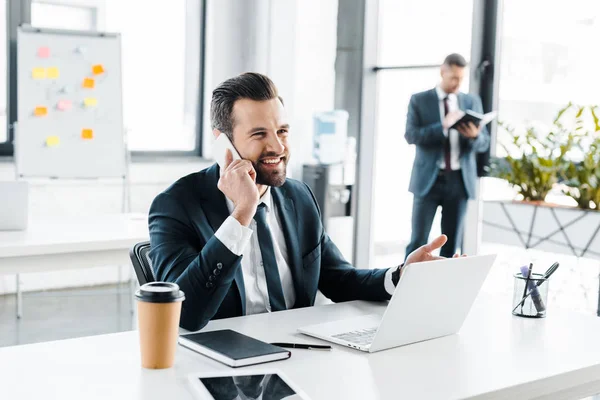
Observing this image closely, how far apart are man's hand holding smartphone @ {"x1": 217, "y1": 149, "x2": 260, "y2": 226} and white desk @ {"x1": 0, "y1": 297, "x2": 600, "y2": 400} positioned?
0.83 ft

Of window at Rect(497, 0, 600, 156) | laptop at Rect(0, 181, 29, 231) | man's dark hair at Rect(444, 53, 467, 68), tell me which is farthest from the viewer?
man's dark hair at Rect(444, 53, 467, 68)

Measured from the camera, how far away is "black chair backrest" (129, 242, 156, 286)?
1.92 meters

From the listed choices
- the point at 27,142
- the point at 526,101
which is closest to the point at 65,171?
the point at 27,142

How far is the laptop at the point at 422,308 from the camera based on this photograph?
4.78ft

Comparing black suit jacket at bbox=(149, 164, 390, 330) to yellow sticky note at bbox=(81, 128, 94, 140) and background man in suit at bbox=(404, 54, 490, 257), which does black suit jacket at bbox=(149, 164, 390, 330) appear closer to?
background man in suit at bbox=(404, 54, 490, 257)

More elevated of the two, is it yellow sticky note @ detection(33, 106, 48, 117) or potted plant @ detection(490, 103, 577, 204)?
yellow sticky note @ detection(33, 106, 48, 117)

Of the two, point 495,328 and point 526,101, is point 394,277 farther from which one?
point 526,101

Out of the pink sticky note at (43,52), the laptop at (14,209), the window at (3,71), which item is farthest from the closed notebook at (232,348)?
the window at (3,71)

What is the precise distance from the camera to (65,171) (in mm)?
4898

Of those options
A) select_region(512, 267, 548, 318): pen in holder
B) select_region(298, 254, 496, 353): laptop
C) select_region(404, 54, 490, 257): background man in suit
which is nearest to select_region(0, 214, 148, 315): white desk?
select_region(298, 254, 496, 353): laptop

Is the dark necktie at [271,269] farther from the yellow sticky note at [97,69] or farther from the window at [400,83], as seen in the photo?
the window at [400,83]

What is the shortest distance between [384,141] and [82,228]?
9.55ft

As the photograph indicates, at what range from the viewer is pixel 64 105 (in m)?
4.86

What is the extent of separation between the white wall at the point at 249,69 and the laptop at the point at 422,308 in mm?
3943
